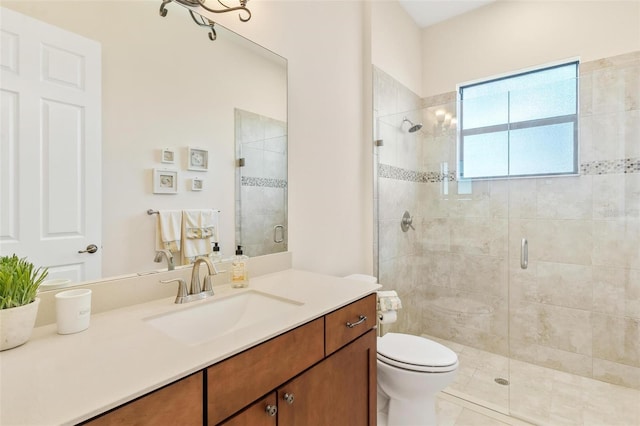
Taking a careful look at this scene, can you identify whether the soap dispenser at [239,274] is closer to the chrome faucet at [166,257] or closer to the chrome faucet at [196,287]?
the chrome faucet at [196,287]

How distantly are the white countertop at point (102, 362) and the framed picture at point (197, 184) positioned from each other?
484 mm

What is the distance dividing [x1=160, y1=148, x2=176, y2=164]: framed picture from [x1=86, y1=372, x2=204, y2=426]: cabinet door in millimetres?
827

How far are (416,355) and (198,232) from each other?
4.16 ft

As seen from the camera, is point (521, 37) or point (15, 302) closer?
point (15, 302)

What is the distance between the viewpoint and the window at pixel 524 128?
7.57ft

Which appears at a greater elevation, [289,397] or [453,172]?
[453,172]

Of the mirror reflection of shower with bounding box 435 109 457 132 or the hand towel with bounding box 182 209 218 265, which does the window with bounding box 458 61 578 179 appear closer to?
the mirror reflection of shower with bounding box 435 109 457 132

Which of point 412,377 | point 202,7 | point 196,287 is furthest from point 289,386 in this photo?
point 202,7

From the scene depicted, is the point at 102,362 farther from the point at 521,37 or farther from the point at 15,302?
the point at 521,37

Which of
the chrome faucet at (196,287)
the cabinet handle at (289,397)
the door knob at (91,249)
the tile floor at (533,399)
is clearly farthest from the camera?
the tile floor at (533,399)

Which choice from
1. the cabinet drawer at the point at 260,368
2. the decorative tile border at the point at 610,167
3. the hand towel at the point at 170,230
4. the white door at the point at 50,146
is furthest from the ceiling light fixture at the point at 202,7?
the decorative tile border at the point at 610,167

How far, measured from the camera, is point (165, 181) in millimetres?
1179

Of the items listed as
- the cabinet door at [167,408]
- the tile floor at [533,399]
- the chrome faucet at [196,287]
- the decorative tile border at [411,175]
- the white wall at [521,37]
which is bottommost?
the tile floor at [533,399]

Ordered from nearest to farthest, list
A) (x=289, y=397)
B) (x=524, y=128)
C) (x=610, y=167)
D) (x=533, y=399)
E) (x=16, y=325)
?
(x=16, y=325) < (x=289, y=397) < (x=533, y=399) < (x=610, y=167) < (x=524, y=128)
